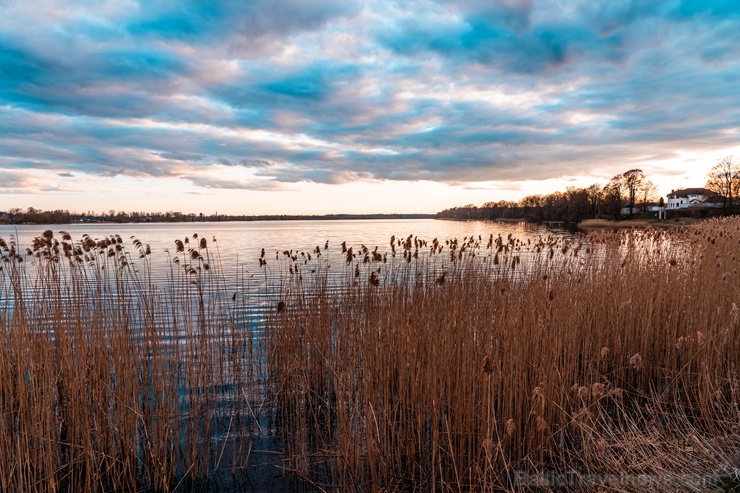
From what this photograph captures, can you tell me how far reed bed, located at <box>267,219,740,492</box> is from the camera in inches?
151

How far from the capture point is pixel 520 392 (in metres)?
4.46

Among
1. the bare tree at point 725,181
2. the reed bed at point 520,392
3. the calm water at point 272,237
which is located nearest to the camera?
the reed bed at point 520,392

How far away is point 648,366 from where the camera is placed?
599cm

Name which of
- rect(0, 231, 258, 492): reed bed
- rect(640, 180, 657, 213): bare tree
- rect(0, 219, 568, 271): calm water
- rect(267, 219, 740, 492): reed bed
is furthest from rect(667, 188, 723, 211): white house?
rect(0, 231, 258, 492): reed bed

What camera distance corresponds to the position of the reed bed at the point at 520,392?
3828mm

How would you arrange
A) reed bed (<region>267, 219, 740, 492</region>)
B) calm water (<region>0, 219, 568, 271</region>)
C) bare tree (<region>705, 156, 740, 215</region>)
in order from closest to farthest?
1. reed bed (<region>267, 219, 740, 492</region>)
2. calm water (<region>0, 219, 568, 271</region>)
3. bare tree (<region>705, 156, 740, 215</region>)

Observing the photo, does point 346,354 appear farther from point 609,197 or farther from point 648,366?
point 609,197

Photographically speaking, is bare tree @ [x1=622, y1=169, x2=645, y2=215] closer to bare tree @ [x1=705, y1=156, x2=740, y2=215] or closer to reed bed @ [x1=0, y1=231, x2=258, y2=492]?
bare tree @ [x1=705, y1=156, x2=740, y2=215]

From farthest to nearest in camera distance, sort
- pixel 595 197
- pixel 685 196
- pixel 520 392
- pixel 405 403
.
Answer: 1. pixel 685 196
2. pixel 595 197
3. pixel 405 403
4. pixel 520 392

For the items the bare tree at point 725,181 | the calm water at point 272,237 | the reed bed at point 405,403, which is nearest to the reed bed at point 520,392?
the reed bed at point 405,403

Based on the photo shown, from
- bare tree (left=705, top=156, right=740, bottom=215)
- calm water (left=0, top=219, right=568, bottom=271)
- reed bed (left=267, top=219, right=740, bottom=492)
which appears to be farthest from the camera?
bare tree (left=705, top=156, right=740, bottom=215)

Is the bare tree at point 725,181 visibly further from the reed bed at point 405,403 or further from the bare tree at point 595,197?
the reed bed at point 405,403

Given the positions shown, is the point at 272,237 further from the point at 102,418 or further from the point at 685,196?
the point at 685,196

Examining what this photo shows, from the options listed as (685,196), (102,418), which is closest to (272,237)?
(102,418)
